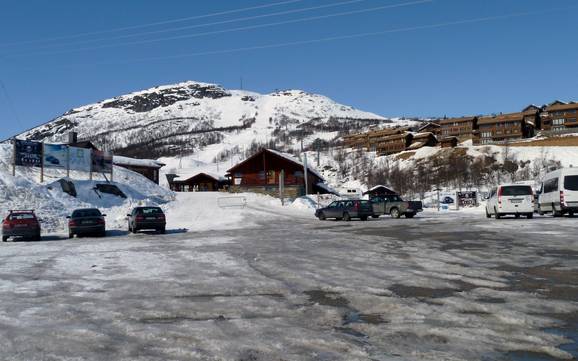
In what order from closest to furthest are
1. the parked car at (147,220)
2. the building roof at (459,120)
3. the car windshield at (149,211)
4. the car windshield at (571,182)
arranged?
the car windshield at (571,182)
the parked car at (147,220)
the car windshield at (149,211)
the building roof at (459,120)

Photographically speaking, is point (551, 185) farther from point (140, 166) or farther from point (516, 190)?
point (140, 166)

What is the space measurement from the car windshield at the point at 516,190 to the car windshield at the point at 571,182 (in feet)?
6.59

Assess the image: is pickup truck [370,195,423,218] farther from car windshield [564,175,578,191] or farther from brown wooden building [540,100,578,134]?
brown wooden building [540,100,578,134]

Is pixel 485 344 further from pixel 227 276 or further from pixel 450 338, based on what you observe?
pixel 227 276

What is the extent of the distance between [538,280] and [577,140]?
320ft

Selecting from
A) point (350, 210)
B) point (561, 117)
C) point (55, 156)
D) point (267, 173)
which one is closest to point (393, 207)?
point (350, 210)

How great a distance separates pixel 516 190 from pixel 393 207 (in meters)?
10.4

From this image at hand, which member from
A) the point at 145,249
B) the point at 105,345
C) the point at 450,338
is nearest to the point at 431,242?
the point at 145,249

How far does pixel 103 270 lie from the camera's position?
13.1 m

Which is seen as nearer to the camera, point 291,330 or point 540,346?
point 540,346

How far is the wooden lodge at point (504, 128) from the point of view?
121750mm

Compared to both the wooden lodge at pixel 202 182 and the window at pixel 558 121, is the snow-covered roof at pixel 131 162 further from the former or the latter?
the window at pixel 558 121

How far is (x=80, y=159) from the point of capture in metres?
44.3

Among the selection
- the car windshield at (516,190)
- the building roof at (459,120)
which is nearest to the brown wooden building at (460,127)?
the building roof at (459,120)
